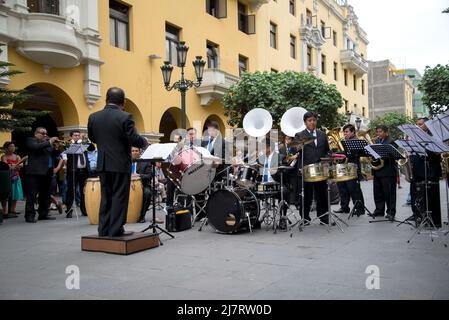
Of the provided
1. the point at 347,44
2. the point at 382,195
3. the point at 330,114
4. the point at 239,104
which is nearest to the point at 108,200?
the point at 382,195

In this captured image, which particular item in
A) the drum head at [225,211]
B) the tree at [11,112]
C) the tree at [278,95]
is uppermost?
the tree at [278,95]

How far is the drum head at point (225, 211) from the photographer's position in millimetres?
7555

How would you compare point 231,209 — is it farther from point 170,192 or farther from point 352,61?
point 352,61

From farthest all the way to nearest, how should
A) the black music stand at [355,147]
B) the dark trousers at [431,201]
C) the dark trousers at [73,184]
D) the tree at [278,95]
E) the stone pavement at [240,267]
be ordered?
1. the tree at [278,95]
2. the dark trousers at [73,184]
3. the black music stand at [355,147]
4. the dark trousers at [431,201]
5. the stone pavement at [240,267]

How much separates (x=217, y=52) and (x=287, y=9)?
32.5 feet

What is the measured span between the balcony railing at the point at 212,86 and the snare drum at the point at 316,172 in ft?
45.0

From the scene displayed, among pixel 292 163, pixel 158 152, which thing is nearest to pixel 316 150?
pixel 292 163

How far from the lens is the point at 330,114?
2114 cm

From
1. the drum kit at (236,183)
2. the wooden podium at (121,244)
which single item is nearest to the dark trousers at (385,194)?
the drum kit at (236,183)

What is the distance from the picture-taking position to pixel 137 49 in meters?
17.7

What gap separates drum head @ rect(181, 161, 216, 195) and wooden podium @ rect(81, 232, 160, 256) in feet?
6.03

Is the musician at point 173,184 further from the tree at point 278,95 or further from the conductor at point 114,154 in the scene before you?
the tree at point 278,95
